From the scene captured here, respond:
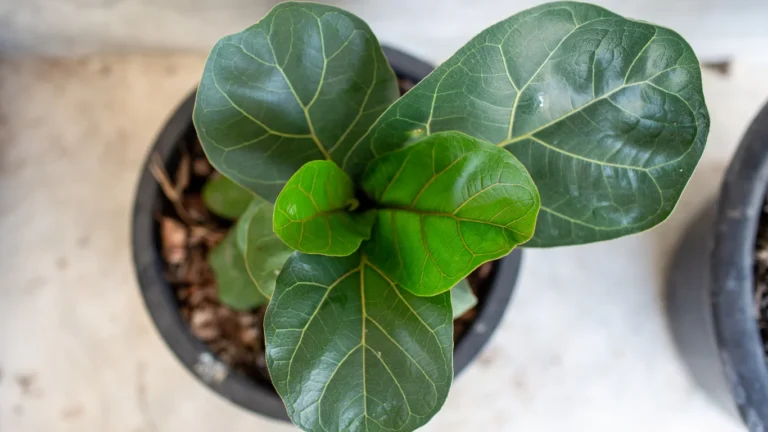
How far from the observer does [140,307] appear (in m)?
1.03

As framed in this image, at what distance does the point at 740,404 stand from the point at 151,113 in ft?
3.20

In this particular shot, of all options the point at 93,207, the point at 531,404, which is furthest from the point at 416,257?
the point at 93,207

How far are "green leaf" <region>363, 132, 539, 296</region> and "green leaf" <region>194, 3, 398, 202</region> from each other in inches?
2.4

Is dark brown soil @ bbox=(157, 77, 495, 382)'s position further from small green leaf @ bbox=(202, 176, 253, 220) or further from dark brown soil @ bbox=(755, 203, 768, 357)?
dark brown soil @ bbox=(755, 203, 768, 357)

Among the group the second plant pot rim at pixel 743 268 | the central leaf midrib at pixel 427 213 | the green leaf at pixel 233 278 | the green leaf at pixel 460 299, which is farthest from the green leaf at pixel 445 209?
the second plant pot rim at pixel 743 268

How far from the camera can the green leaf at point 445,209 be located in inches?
17.3

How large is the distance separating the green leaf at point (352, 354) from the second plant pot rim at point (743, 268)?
0.44 meters

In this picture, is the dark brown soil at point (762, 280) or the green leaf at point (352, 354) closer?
the green leaf at point (352, 354)

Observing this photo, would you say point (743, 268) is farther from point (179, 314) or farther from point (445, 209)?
point (179, 314)

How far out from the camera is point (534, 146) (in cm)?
53

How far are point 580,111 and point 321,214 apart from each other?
230 mm

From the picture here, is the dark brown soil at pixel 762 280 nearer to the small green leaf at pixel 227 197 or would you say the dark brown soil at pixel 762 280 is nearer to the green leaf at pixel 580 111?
the green leaf at pixel 580 111

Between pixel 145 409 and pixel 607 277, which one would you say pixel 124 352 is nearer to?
pixel 145 409

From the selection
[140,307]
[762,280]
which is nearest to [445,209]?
[762,280]
